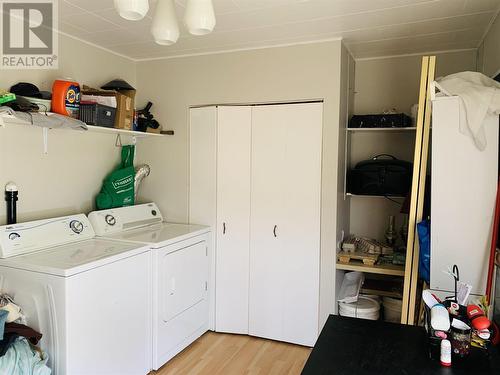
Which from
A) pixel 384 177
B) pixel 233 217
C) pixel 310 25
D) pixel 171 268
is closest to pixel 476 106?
pixel 384 177

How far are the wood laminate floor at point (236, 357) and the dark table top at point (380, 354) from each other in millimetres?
1264

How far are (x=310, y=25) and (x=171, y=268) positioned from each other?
1.95 m

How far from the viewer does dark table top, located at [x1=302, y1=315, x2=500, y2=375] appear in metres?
1.44

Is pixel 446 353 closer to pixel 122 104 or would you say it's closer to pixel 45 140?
pixel 122 104

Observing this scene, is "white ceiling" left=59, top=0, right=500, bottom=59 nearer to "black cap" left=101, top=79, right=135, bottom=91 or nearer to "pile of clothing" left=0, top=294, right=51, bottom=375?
"black cap" left=101, top=79, right=135, bottom=91

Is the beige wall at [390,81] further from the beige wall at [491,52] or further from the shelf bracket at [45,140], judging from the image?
the shelf bracket at [45,140]

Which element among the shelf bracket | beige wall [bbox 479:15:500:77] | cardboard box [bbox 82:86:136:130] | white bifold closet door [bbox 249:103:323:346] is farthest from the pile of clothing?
beige wall [bbox 479:15:500:77]

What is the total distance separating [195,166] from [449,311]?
2337 millimetres

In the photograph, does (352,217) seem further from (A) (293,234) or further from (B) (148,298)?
(B) (148,298)

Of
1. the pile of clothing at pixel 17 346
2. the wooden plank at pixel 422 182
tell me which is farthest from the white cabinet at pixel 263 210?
the pile of clothing at pixel 17 346

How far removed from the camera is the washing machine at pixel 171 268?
9.08 ft

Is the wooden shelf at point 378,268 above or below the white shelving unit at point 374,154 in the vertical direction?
below

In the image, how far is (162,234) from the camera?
3025 mm

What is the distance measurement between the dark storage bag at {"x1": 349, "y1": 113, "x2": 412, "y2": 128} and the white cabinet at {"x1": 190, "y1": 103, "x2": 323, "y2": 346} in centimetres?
46
